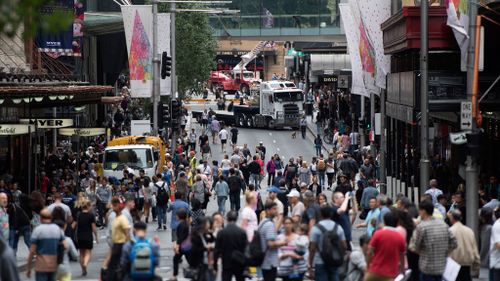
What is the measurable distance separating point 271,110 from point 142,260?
221 feet

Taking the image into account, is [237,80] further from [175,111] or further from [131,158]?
[131,158]

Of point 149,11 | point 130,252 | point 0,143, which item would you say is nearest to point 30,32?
point 130,252

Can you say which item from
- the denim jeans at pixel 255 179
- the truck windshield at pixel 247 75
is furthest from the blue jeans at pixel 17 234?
the truck windshield at pixel 247 75

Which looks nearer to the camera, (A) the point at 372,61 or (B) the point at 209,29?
(A) the point at 372,61

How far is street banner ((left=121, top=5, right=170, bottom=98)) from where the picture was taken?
5159 cm

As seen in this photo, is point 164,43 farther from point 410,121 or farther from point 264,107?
point 264,107

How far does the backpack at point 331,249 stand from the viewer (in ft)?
63.8

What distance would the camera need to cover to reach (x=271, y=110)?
280 ft

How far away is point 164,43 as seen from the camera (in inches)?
2223

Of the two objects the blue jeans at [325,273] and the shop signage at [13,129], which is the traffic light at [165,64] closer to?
the shop signage at [13,129]

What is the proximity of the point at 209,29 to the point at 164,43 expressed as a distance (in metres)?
28.2

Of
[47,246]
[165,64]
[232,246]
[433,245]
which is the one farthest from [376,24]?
[47,246]

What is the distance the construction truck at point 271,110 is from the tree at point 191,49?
387cm

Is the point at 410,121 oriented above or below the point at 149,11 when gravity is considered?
below
